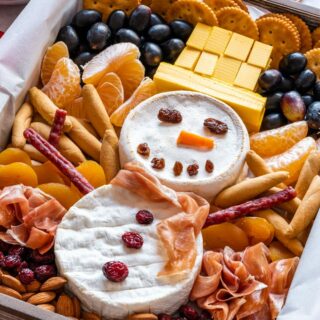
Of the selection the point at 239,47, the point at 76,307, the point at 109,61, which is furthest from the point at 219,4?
the point at 76,307

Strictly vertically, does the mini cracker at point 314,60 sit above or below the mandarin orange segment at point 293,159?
above

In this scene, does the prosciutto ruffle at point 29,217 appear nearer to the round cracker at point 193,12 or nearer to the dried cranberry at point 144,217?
the dried cranberry at point 144,217

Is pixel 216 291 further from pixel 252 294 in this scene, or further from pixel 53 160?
pixel 53 160

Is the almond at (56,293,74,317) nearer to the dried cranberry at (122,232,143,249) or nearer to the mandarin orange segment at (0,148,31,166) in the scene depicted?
the dried cranberry at (122,232,143,249)

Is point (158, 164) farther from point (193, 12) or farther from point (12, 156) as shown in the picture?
point (193, 12)

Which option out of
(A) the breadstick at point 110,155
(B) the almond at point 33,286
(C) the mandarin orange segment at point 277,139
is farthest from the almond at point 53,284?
(C) the mandarin orange segment at point 277,139

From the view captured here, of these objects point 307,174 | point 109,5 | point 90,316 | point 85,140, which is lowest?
point 90,316
